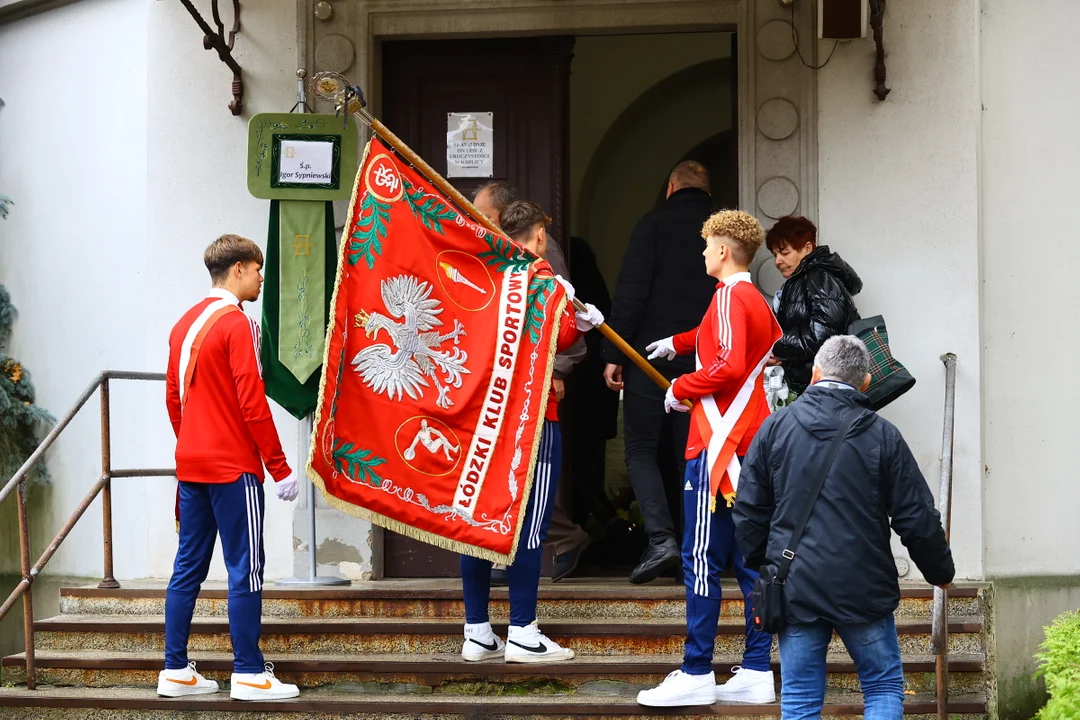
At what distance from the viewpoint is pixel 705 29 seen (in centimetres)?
800

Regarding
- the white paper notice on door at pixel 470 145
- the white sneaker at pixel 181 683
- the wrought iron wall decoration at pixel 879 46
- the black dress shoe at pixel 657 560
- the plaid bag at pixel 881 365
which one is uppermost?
the wrought iron wall decoration at pixel 879 46

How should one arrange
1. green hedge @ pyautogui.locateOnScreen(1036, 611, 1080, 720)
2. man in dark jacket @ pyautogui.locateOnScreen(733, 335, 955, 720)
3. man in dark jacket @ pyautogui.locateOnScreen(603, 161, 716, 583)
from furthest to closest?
man in dark jacket @ pyautogui.locateOnScreen(603, 161, 716, 583) < green hedge @ pyautogui.locateOnScreen(1036, 611, 1080, 720) < man in dark jacket @ pyautogui.locateOnScreen(733, 335, 955, 720)

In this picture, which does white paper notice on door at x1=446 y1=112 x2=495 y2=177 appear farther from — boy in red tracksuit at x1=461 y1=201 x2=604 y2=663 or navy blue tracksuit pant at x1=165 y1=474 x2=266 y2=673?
navy blue tracksuit pant at x1=165 y1=474 x2=266 y2=673

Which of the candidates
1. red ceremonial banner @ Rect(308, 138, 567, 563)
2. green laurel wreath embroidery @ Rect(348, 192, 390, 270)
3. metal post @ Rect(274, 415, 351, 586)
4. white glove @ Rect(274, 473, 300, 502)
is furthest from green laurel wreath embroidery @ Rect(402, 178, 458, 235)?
metal post @ Rect(274, 415, 351, 586)

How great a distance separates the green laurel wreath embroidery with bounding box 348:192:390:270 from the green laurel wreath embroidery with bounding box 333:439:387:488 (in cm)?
79

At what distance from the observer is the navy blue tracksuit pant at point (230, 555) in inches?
235

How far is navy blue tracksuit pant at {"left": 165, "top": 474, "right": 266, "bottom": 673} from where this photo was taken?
5.98 meters

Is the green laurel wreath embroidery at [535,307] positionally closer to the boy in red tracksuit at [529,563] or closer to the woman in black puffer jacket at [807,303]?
the boy in red tracksuit at [529,563]

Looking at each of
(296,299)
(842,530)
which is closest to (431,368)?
(296,299)

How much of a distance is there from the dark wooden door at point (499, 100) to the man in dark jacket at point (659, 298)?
964 millimetres

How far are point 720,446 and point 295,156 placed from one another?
115 inches

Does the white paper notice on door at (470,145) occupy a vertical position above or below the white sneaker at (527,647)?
above

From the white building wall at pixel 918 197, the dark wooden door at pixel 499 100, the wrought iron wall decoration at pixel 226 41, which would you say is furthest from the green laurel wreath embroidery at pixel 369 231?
the white building wall at pixel 918 197

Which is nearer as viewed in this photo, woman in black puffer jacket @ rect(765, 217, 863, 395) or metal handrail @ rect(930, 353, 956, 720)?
metal handrail @ rect(930, 353, 956, 720)
